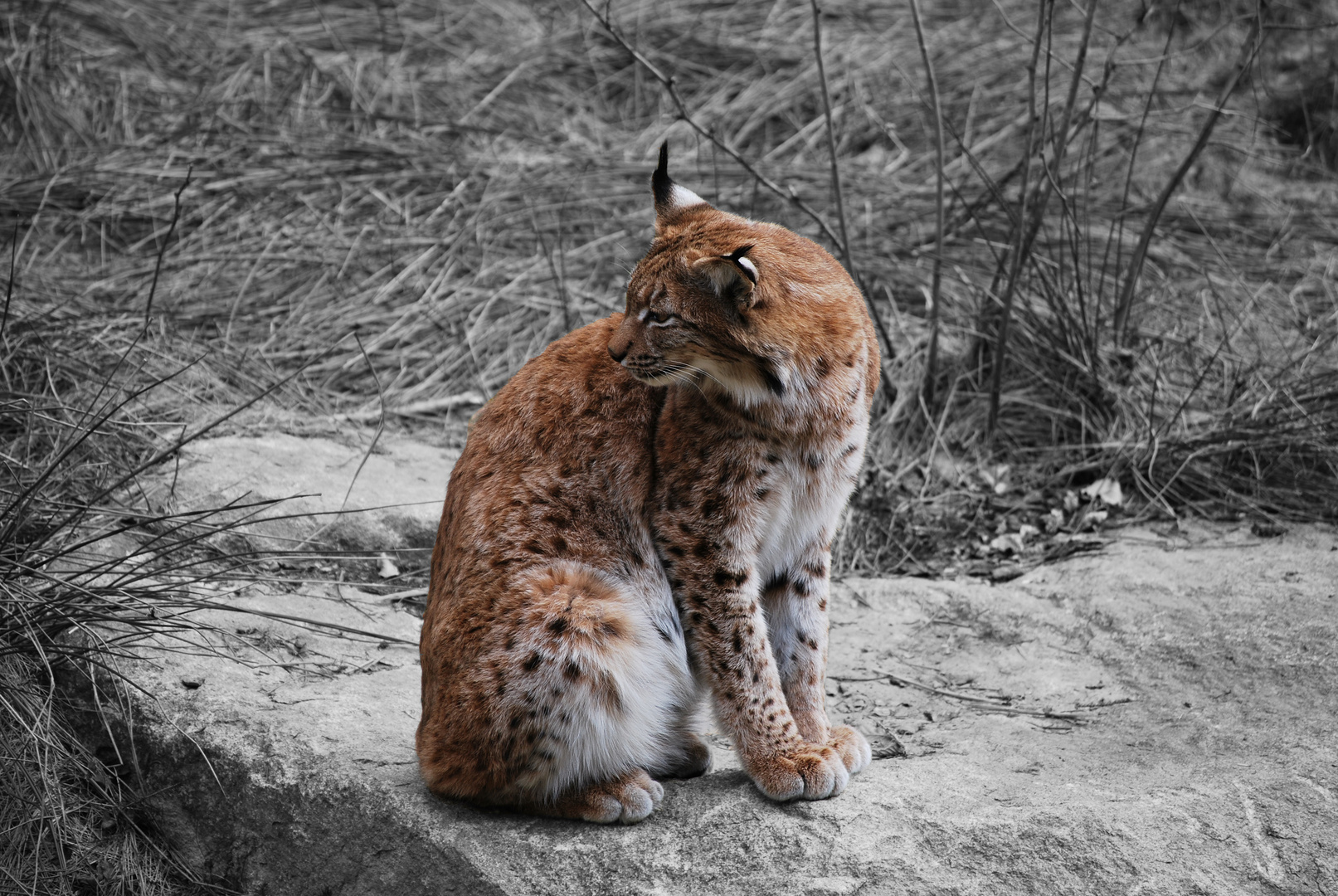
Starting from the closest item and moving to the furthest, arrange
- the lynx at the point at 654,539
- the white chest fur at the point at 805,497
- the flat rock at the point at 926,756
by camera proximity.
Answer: the flat rock at the point at 926,756 → the lynx at the point at 654,539 → the white chest fur at the point at 805,497

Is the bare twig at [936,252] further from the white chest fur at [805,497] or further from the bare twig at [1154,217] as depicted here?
the white chest fur at [805,497]

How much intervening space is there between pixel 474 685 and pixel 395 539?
1.92 m

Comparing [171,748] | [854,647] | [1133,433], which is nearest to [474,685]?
[171,748]

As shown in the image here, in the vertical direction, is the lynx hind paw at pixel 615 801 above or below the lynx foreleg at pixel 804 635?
below

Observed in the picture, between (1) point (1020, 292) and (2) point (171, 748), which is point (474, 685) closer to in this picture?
(2) point (171, 748)

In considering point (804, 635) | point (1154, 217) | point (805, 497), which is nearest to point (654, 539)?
point (805, 497)

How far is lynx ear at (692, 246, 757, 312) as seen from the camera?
9.92ft

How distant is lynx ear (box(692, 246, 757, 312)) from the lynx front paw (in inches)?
48.1

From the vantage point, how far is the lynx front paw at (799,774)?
3.14 meters

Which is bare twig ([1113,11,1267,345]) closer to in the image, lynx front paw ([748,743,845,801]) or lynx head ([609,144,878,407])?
lynx head ([609,144,878,407])

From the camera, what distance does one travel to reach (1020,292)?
6074mm

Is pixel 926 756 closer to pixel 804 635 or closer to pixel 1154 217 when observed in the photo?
pixel 804 635

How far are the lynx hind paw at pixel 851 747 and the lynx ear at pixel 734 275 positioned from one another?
129cm

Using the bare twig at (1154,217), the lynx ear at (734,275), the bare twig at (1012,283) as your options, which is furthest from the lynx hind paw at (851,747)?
the bare twig at (1154,217)
